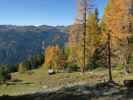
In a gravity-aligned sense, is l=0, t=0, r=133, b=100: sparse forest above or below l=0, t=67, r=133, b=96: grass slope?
above

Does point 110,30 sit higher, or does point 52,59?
point 110,30

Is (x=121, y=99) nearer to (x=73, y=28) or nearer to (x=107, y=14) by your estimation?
(x=107, y=14)

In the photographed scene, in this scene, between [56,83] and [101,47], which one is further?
[56,83]

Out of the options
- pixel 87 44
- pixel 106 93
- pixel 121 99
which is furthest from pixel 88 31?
pixel 121 99

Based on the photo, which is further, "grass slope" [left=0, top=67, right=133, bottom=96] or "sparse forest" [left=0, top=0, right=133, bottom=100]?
"grass slope" [left=0, top=67, right=133, bottom=96]

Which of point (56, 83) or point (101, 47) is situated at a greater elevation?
point (101, 47)

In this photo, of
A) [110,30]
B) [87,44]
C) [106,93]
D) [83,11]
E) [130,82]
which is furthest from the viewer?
[87,44]

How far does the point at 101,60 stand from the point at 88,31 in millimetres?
23027

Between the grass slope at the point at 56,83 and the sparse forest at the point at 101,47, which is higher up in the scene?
the sparse forest at the point at 101,47

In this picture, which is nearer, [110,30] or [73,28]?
[110,30]

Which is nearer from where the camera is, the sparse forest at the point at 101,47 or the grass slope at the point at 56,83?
the sparse forest at the point at 101,47

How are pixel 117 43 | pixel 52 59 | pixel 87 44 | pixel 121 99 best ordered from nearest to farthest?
pixel 121 99 < pixel 117 43 < pixel 87 44 < pixel 52 59

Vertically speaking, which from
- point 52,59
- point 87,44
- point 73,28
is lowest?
point 52,59

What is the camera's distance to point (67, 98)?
2047 centimetres
